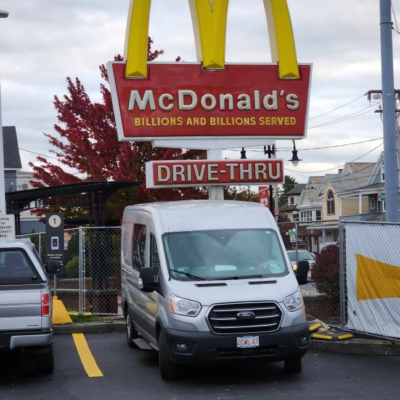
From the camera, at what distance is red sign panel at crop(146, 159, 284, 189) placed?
14.9 metres

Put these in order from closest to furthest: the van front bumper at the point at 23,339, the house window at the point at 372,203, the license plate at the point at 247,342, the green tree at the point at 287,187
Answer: the van front bumper at the point at 23,339 < the license plate at the point at 247,342 < the house window at the point at 372,203 < the green tree at the point at 287,187

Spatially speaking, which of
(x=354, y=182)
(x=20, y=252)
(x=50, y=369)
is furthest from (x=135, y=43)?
(x=354, y=182)

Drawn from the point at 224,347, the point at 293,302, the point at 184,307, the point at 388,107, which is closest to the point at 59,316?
the point at 184,307

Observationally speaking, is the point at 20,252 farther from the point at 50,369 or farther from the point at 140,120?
the point at 140,120

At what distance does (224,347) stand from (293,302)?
1104 millimetres

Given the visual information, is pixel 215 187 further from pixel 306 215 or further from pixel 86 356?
pixel 306 215

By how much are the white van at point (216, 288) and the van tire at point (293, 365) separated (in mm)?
15

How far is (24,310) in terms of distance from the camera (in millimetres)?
8625

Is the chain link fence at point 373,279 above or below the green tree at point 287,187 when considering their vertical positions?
below

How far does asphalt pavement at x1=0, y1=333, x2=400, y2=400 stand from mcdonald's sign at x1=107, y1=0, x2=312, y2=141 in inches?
229

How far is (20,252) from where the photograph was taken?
9.38m

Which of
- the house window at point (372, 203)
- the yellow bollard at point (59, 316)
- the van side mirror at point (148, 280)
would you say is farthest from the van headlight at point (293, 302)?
the house window at point (372, 203)

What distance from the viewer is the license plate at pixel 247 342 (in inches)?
340

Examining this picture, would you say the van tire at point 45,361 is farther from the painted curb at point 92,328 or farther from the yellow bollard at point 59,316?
the yellow bollard at point 59,316
